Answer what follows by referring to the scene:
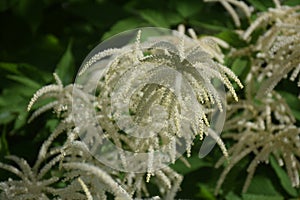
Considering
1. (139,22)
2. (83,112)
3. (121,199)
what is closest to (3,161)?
(83,112)

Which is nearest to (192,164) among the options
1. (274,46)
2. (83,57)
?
(274,46)

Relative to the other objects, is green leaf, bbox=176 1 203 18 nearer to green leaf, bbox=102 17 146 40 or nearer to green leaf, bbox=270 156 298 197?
green leaf, bbox=102 17 146 40

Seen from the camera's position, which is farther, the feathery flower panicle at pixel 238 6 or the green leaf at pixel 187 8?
the green leaf at pixel 187 8

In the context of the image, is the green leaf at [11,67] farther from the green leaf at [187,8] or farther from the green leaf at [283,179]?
the green leaf at [283,179]

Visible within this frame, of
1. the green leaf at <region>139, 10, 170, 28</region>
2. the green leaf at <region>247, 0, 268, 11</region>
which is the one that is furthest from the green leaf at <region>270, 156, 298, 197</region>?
the green leaf at <region>139, 10, 170, 28</region>

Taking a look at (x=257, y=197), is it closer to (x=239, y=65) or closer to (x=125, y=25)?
(x=239, y=65)

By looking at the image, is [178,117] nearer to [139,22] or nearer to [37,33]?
[139,22]

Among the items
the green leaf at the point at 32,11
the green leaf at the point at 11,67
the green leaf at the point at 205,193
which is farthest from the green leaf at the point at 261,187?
the green leaf at the point at 32,11
